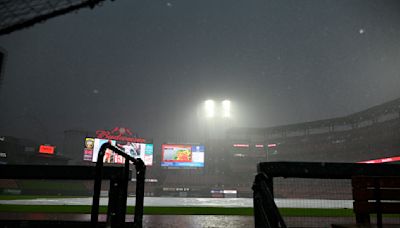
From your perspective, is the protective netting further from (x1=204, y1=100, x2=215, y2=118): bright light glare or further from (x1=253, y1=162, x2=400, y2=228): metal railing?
(x1=204, y1=100, x2=215, y2=118): bright light glare

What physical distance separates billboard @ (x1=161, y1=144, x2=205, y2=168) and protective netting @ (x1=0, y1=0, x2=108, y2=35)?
108 ft

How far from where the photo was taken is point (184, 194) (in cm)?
3656

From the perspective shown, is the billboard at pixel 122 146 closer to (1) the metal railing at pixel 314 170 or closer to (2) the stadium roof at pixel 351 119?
(2) the stadium roof at pixel 351 119

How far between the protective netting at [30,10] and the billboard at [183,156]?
32.9 meters

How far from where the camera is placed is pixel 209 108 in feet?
171

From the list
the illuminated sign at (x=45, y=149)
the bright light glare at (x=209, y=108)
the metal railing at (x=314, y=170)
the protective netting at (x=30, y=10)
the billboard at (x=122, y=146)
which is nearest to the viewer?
the metal railing at (x=314, y=170)

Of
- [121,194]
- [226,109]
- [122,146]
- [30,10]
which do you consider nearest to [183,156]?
[122,146]

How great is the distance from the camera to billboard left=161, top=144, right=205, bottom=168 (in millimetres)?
40469

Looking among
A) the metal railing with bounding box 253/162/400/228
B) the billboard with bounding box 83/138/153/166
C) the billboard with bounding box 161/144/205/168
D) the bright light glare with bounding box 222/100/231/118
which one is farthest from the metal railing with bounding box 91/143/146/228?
the bright light glare with bounding box 222/100/231/118

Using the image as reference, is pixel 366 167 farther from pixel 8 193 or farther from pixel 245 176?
pixel 245 176

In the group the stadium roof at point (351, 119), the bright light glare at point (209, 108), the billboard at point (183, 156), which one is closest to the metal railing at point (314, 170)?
the billboard at point (183, 156)

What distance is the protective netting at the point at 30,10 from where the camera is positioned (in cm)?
788

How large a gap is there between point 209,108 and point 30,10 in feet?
146

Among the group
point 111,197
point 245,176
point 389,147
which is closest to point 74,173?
point 111,197
